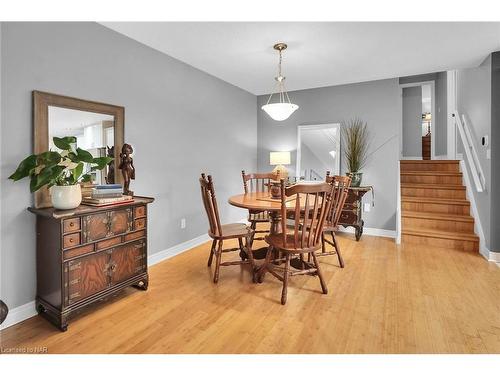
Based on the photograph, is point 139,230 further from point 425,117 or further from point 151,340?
point 425,117

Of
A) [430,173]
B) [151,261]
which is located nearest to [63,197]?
A: [151,261]

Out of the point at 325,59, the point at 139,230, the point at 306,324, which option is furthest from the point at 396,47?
the point at 139,230

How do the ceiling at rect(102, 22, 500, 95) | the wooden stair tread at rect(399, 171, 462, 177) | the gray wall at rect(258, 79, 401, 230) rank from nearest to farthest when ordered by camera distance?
the ceiling at rect(102, 22, 500, 95) → the gray wall at rect(258, 79, 401, 230) → the wooden stair tread at rect(399, 171, 462, 177)

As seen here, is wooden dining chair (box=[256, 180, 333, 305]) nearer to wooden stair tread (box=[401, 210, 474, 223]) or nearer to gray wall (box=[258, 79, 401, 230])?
gray wall (box=[258, 79, 401, 230])

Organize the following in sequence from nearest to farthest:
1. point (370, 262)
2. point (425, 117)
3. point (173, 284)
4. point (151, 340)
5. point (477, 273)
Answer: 1. point (151, 340)
2. point (173, 284)
3. point (477, 273)
4. point (370, 262)
5. point (425, 117)

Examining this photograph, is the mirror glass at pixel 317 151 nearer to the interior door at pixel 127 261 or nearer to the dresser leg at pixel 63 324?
the interior door at pixel 127 261

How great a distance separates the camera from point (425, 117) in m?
7.62

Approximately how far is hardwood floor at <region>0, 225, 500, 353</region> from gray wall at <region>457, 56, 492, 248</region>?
0.76 metres

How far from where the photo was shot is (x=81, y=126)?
229 cm

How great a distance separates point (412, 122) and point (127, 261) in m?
6.68

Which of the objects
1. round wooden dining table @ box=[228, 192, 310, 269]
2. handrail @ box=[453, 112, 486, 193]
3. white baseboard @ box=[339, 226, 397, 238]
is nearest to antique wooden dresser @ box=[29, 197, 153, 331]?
round wooden dining table @ box=[228, 192, 310, 269]

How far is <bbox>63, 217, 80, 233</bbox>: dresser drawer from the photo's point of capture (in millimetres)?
1827

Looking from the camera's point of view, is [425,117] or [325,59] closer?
[325,59]

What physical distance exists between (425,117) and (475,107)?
4.43 meters
